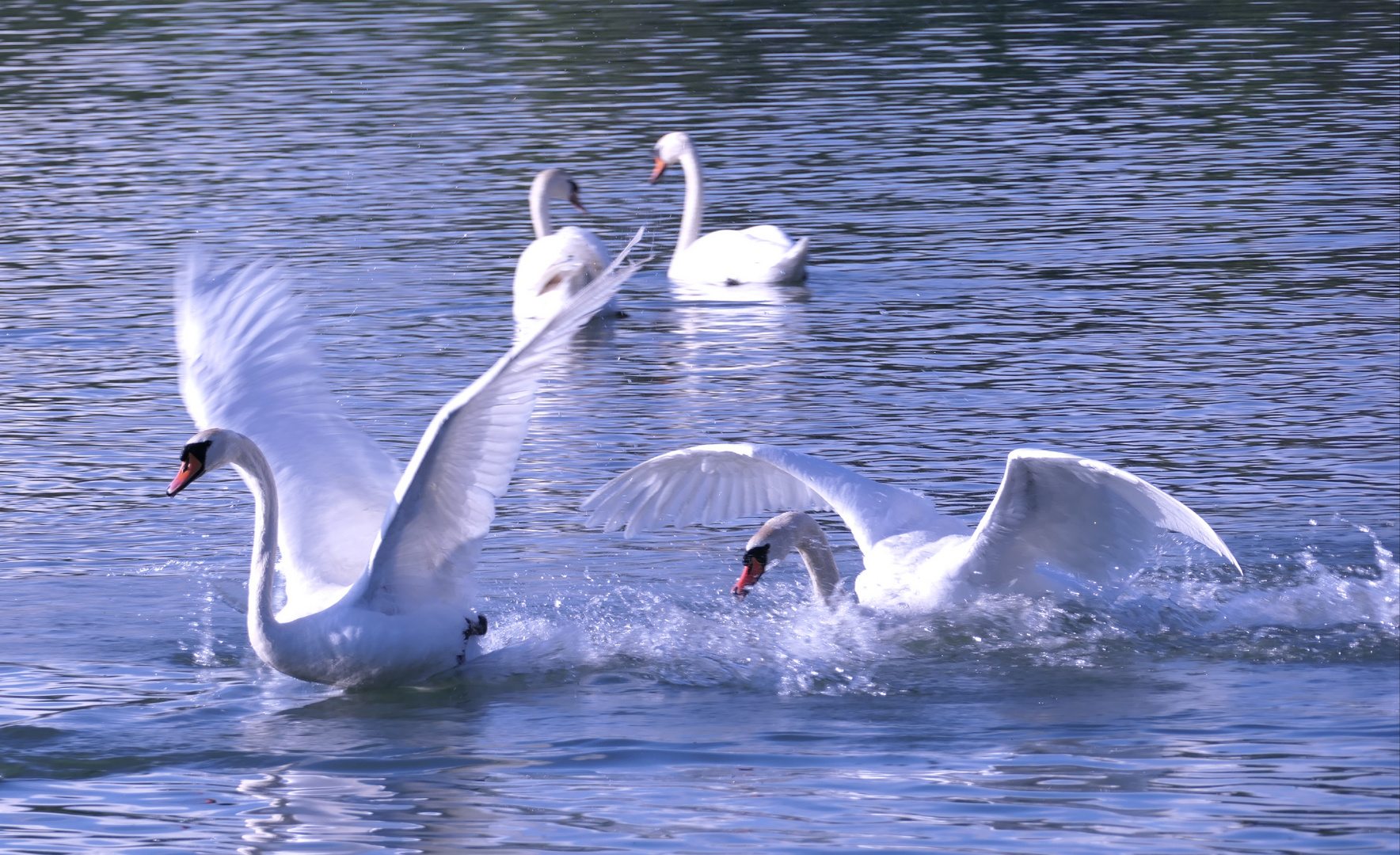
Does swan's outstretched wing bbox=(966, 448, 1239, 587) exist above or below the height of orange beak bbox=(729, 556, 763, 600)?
above

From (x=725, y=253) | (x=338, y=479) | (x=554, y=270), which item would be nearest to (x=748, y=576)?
(x=338, y=479)

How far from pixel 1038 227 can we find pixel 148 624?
8.44 metres

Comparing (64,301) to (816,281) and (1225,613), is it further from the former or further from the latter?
(1225,613)

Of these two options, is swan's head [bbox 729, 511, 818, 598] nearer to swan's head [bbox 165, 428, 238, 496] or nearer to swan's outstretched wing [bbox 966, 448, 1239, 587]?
swan's outstretched wing [bbox 966, 448, 1239, 587]

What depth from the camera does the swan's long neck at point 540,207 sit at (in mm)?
15594

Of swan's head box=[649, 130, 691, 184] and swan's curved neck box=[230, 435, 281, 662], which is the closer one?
swan's curved neck box=[230, 435, 281, 662]

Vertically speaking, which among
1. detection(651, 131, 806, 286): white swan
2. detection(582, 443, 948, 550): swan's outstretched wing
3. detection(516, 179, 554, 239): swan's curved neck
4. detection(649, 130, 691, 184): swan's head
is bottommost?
detection(582, 443, 948, 550): swan's outstretched wing

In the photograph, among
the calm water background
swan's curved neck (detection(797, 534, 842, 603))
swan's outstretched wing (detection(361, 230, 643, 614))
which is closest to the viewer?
the calm water background

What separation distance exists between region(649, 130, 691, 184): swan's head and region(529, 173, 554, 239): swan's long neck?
1.15 meters

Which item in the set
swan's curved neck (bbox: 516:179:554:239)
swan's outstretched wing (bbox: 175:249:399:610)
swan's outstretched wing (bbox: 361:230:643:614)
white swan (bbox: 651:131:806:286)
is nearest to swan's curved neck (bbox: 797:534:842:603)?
swan's outstretched wing (bbox: 361:230:643:614)

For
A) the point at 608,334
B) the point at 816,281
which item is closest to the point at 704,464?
the point at 608,334

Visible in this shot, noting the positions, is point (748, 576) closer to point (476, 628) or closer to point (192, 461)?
point (476, 628)

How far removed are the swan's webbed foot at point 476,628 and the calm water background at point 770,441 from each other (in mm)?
163

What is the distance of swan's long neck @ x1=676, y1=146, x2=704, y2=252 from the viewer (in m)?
15.9
